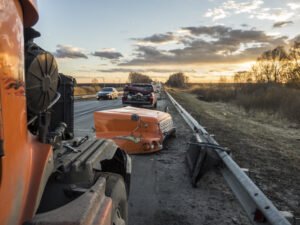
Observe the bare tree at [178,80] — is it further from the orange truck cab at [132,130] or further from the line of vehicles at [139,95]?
the orange truck cab at [132,130]

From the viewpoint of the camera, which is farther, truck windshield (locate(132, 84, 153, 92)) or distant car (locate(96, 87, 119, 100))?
distant car (locate(96, 87, 119, 100))

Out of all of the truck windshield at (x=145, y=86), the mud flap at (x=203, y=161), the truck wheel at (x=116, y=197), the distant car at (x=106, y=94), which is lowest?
the distant car at (x=106, y=94)

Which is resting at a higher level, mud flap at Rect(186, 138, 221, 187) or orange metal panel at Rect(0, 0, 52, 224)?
orange metal panel at Rect(0, 0, 52, 224)

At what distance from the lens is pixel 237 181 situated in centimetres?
460

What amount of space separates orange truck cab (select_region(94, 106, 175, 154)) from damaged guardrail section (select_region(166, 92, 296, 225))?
1.24m

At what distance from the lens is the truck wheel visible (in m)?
3.11

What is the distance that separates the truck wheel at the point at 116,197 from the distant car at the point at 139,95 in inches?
950

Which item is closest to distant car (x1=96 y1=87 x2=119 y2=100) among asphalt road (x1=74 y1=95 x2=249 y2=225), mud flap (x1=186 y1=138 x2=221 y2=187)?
asphalt road (x1=74 y1=95 x2=249 y2=225)

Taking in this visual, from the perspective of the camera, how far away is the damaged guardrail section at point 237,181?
11.5 ft

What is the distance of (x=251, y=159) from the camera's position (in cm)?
880

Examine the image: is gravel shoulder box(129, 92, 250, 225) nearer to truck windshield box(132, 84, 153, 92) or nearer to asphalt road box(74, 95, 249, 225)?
asphalt road box(74, 95, 249, 225)

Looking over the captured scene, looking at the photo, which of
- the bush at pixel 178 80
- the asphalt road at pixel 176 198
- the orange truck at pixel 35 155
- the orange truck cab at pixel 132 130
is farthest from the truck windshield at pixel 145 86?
the bush at pixel 178 80

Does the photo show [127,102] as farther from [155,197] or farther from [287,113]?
[155,197]

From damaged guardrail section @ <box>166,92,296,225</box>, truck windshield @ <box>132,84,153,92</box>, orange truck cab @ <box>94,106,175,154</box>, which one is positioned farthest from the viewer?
truck windshield @ <box>132,84,153,92</box>
